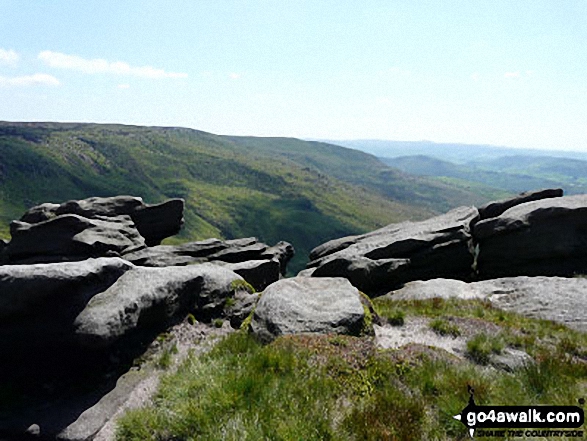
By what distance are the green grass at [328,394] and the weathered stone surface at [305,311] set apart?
2.46 metres

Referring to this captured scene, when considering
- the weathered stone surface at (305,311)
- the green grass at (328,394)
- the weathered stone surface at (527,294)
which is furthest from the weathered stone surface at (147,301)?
the weathered stone surface at (527,294)

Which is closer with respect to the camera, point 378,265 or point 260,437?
point 260,437

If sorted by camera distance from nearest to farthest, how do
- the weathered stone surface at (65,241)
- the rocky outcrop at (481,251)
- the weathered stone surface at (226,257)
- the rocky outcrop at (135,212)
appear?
the weathered stone surface at (226,257), the rocky outcrop at (481,251), the weathered stone surface at (65,241), the rocky outcrop at (135,212)

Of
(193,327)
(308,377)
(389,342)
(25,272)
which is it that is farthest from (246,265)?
(308,377)

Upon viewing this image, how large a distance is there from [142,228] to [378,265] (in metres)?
34.1

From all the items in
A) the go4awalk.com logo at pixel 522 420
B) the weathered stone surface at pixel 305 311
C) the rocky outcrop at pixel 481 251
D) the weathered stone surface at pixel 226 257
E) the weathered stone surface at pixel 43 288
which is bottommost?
the weathered stone surface at pixel 226 257

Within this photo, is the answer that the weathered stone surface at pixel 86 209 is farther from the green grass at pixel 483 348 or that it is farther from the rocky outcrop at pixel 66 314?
the green grass at pixel 483 348

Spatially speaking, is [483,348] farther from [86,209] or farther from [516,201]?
[86,209]

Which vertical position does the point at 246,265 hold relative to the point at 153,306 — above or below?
below

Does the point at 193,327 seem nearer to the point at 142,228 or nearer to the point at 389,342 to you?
the point at 389,342

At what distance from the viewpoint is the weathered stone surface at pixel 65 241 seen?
38531mm

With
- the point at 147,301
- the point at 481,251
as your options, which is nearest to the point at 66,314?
the point at 147,301

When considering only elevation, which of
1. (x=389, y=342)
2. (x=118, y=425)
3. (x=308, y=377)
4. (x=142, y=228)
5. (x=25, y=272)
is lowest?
(x=142, y=228)

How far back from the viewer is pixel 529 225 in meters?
38.6
